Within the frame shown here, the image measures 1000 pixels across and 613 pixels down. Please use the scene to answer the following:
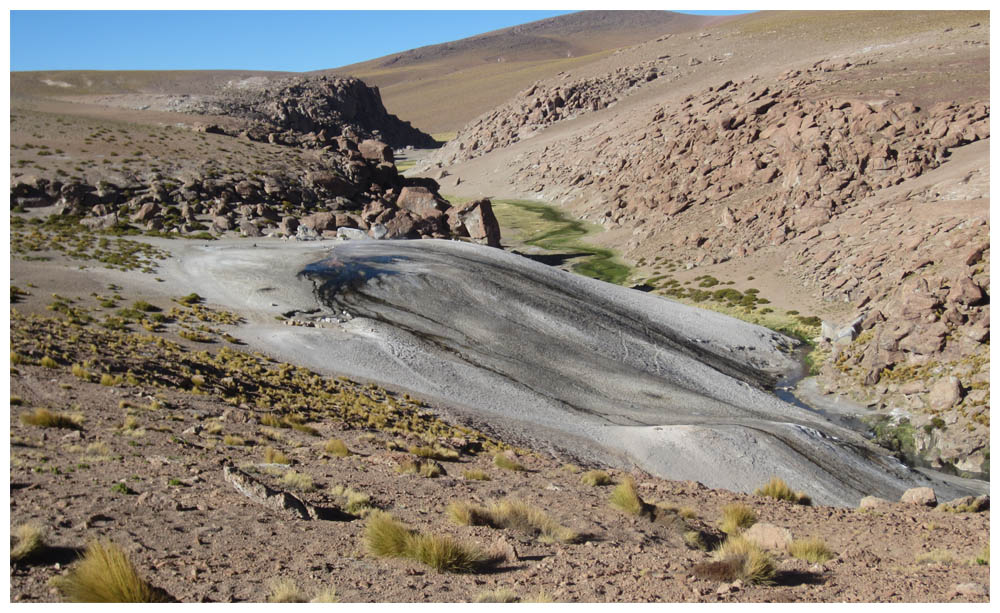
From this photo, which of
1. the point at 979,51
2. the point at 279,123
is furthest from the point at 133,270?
the point at 279,123

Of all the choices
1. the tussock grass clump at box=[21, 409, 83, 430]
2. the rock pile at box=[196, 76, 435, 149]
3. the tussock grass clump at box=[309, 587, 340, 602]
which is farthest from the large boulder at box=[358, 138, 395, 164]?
the tussock grass clump at box=[309, 587, 340, 602]

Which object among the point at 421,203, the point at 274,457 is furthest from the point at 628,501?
the point at 421,203

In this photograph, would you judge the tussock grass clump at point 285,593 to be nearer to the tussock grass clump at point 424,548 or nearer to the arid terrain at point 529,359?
the arid terrain at point 529,359

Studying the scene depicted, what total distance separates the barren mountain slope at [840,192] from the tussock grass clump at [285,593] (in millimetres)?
26532

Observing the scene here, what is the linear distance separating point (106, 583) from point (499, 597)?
176 inches

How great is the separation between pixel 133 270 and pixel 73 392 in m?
20.4

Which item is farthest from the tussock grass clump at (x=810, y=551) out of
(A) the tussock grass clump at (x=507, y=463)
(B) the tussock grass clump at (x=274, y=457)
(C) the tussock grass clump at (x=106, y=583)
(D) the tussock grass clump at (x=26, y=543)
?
(D) the tussock grass clump at (x=26, y=543)

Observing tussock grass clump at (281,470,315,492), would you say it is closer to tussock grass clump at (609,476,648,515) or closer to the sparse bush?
tussock grass clump at (609,476,648,515)

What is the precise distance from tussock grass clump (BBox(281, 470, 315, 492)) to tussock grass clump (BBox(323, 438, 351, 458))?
2.71 m

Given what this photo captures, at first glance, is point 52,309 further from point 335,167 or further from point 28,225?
point 335,167

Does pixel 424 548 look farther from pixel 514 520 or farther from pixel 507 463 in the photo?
pixel 507 463

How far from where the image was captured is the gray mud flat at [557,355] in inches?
901

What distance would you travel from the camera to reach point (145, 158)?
177ft

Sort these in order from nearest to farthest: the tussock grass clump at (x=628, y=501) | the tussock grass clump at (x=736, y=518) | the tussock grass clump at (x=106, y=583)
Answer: the tussock grass clump at (x=106, y=583) → the tussock grass clump at (x=628, y=501) → the tussock grass clump at (x=736, y=518)
